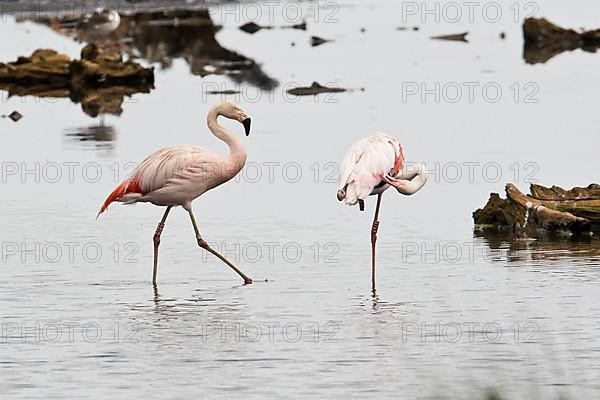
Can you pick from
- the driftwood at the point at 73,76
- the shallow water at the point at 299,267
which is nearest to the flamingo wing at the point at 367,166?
the shallow water at the point at 299,267

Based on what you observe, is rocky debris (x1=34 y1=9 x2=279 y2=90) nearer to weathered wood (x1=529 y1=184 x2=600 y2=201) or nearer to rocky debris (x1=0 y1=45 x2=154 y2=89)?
rocky debris (x1=0 y1=45 x2=154 y2=89)

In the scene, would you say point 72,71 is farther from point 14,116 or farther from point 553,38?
point 553,38

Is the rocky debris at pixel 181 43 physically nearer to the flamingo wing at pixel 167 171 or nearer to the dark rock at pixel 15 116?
the dark rock at pixel 15 116

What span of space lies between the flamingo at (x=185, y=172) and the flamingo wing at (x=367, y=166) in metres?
1.00

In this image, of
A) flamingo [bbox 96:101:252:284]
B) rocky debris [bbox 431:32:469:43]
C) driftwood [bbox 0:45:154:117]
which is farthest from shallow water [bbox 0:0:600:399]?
rocky debris [bbox 431:32:469:43]

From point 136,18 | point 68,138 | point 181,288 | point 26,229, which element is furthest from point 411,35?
point 181,288

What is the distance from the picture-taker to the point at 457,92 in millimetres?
29375

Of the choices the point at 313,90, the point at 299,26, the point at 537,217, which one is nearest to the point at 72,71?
the point at 313,90

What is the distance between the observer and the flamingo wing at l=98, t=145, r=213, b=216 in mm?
13820

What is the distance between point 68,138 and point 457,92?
8.33m

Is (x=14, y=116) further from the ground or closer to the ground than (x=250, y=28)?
closer to the ground

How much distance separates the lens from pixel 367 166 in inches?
→ 531

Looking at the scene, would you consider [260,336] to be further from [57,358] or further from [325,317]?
[57,358]

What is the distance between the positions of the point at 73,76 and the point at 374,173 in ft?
57.9
